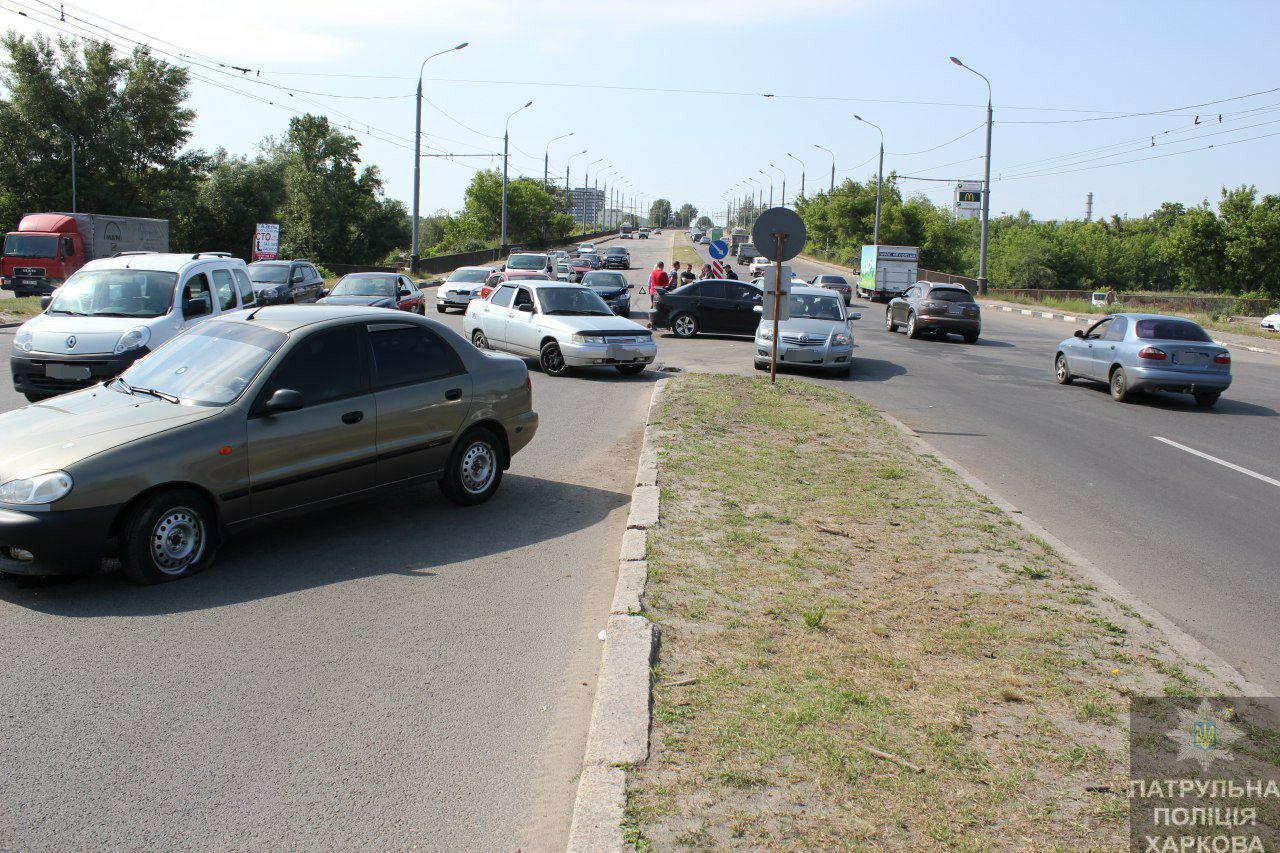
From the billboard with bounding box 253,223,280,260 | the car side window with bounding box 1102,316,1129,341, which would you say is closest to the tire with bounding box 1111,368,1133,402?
the car side window with bounding box 1102,316,1129,341

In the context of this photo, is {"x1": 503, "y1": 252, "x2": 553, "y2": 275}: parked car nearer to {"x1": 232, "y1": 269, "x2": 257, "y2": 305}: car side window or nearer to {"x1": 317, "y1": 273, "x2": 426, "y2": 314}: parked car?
{"x1": 317, "y1": 273, "x2": 426, "y2": 314}: parked car

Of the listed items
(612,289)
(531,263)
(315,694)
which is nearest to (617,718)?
Result: (315,694)

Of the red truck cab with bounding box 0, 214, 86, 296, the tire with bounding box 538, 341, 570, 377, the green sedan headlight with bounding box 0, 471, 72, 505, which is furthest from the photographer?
the red truck cab with bounding box 0, 214, 86, 296

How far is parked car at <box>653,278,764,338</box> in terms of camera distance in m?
26.3

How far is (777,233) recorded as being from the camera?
14367mm

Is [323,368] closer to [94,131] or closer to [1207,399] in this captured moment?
[1207,399]

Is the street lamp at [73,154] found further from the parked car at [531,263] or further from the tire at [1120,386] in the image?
the tire at [1120,386]

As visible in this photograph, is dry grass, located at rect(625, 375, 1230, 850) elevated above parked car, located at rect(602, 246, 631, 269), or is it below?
below

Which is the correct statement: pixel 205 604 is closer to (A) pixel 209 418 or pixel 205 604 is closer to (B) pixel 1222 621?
(A) pixel 209 418

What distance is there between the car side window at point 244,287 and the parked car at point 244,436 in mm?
7286

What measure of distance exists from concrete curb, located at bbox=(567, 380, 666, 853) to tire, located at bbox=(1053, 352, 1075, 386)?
14823 mm

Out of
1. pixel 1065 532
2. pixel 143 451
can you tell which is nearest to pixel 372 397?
pixel 143 451

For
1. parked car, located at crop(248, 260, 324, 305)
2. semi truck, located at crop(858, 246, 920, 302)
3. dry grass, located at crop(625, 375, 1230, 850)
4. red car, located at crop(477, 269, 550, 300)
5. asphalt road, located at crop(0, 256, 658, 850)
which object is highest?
semi truck, located at crop(858, 246, 920, 302)

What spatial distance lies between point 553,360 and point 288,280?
11.5 m
